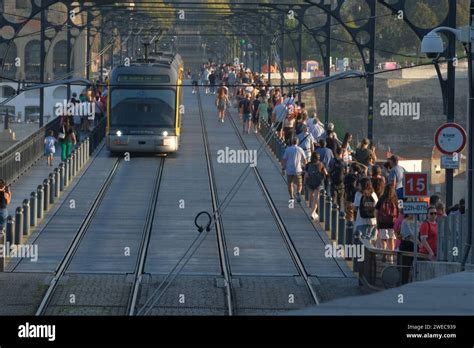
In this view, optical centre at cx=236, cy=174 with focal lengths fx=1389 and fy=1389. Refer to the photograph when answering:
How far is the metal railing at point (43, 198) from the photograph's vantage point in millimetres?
22389

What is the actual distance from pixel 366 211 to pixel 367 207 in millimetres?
80

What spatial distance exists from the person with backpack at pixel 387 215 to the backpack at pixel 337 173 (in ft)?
18.4

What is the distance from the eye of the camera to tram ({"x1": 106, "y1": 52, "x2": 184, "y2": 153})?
3809 cm

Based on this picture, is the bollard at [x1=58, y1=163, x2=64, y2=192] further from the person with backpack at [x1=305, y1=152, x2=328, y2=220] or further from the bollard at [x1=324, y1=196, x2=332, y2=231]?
the bollard at [x1=324, y1=196, x2=332, y2=231]

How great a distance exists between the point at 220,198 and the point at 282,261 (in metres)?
8.15

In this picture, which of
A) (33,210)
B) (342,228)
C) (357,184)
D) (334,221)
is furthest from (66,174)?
(357,184)

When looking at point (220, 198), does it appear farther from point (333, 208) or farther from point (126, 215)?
point (333, 208)

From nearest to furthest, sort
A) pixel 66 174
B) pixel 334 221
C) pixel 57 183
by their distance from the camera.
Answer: pixel 334 221 < pixel 57 183 < pixel 66 174
